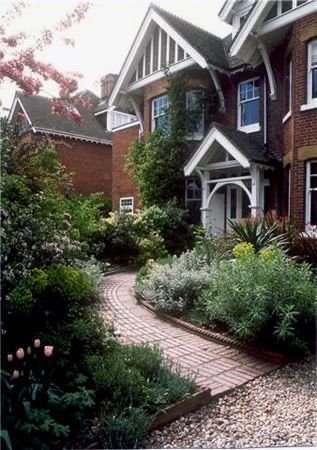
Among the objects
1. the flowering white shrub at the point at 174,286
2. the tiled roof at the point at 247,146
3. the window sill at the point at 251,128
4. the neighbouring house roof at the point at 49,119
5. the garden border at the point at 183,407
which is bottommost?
the garden border at the point at 183,407

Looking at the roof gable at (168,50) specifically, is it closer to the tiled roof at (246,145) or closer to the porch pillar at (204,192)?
the tiled roof at (246,145)

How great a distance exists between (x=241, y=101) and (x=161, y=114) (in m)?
2.30

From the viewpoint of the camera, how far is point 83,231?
20.7 ft

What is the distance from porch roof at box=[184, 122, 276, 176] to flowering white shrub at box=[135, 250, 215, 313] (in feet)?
11.0

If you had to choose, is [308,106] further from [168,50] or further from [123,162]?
[123,162]

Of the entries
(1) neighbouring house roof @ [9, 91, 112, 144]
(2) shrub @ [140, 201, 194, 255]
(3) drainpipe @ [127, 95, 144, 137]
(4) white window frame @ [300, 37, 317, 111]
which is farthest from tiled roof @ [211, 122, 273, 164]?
(1) neighbouring house roof @ [9, 91, 112, 144]

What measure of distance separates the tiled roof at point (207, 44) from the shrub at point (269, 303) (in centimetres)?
643

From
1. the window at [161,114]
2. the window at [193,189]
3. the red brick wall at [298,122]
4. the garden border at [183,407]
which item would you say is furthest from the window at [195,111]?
the garden border at [183,407]

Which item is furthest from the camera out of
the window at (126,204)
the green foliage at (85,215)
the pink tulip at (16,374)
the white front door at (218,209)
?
the white front door at (218,209)

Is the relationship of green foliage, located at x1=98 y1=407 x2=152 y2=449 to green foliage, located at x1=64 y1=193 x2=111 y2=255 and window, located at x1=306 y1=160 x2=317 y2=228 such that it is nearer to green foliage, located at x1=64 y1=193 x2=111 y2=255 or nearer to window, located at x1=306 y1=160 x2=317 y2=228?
green foliage, located at x1=64 y1=193 x2=111 y2=255

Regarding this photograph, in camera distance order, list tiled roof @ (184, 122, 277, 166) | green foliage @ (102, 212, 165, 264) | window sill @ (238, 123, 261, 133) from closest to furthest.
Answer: tiled roof @ (184, 122, 277, 166)
green foliage @ (102, 212, 165, 264)
window sill @ (238, 123, 261, 133)

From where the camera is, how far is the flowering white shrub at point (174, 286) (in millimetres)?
4750

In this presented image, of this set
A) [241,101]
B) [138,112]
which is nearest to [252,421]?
[241,101]

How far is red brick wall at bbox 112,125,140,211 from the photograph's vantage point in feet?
32.0
